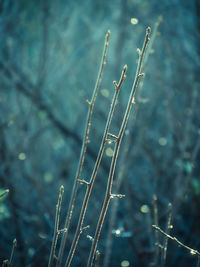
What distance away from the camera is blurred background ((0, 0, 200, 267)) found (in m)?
1.68

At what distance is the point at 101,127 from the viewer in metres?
3.18

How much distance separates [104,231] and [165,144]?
1125 millimetres

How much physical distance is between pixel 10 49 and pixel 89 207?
1796mm

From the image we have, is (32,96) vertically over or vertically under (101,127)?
over

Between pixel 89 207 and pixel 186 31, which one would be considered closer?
pixel 186 31

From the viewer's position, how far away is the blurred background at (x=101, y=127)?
1679 mm

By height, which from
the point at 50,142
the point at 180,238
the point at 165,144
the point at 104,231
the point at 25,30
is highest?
the point at 25,30

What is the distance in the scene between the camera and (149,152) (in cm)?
214

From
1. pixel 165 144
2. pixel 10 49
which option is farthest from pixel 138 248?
pixel 10 49

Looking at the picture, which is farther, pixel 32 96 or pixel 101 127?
pixel 101 127

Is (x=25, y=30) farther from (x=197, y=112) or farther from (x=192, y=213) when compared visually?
(x=192, y=213)

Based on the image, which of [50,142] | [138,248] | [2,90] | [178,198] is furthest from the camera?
[50,142]

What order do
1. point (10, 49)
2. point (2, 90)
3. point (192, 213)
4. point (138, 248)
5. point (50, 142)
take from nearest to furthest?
point (138, 248)
point (10, 49)
point (192, 213)
point (2, 90)
point (50, 142)

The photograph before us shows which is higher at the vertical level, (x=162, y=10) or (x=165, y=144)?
(x=162, y=10)
